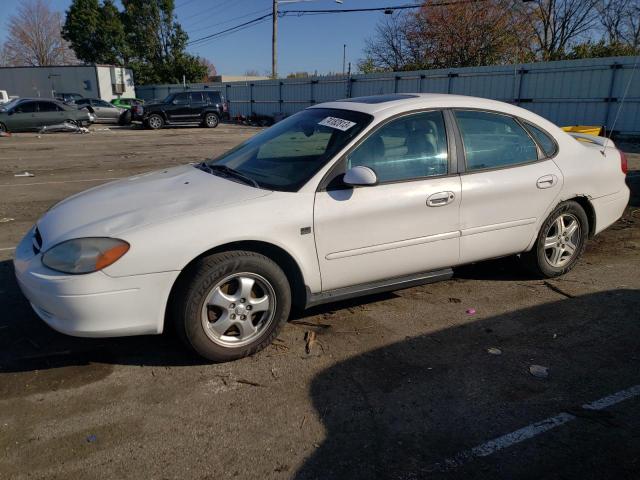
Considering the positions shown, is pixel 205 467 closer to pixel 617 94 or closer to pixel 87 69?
pixel 617 94

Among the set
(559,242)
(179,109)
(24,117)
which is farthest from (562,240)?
(179,109)

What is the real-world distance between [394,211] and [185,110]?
2468 cm

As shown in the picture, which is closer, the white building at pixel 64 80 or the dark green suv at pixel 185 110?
the dark green suv at pixel 185 110

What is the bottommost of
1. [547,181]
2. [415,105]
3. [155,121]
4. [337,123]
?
[155,121]

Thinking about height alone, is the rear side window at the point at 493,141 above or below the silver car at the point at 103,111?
above

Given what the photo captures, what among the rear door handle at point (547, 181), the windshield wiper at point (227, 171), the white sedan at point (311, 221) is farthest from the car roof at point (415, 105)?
the windshield wiper at point (227, 171)

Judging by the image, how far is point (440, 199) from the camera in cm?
383

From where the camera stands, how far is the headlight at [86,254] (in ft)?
9.66

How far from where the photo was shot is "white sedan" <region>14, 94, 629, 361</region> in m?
3.03

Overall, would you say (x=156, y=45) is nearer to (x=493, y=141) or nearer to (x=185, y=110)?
(x=185, y=110)

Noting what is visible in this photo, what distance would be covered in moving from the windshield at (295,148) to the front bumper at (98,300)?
105 centimetres

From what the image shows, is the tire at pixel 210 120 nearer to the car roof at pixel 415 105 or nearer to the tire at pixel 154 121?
the tire at pixel 154 121

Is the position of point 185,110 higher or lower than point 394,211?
lower

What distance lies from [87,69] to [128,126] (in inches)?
598
